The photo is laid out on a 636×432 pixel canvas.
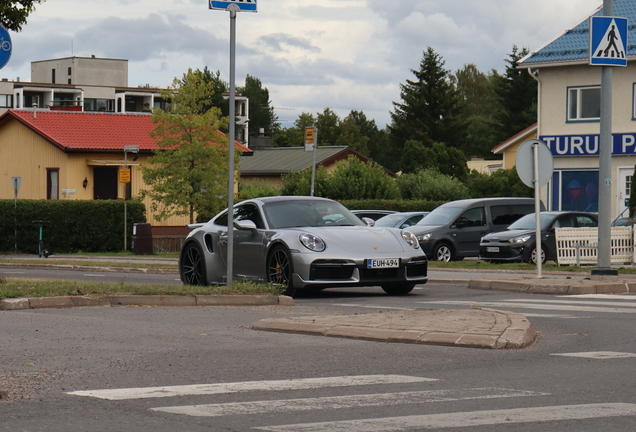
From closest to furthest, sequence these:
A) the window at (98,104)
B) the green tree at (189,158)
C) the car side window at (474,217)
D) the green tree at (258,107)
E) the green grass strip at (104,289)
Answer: the green grass strip at (104,289) < the car side window at (474,217) < the green tree at (189,158) < the window at (98,104) < the green tree at (258,107)

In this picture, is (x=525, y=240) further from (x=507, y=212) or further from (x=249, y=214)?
(x=249, y=214)

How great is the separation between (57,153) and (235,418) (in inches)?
1778

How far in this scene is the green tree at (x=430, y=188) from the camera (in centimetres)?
5509

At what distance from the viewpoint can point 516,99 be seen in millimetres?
93938

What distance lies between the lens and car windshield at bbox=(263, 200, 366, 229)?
15.5 m

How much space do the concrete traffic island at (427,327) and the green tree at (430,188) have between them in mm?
43909

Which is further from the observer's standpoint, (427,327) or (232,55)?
(232,55)

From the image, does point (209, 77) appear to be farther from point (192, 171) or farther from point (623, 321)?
point (623, 321)

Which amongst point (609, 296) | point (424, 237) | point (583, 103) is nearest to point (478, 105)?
point (583, 103)

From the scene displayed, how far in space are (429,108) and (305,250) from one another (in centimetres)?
8514

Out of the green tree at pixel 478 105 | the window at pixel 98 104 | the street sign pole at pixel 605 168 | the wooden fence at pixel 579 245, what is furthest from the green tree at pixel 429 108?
the street sign pole at pixel 605 168

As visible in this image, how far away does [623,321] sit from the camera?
36.7 ft

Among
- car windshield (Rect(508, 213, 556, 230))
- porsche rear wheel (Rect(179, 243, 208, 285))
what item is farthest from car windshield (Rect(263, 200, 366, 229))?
car windshield (Rect(508, 213, 556, 230))

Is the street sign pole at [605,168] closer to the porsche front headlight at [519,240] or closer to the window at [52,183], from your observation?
the porsche front headlight at [519,240]
